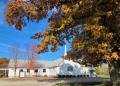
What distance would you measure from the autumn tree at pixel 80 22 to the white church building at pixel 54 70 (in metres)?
53.8

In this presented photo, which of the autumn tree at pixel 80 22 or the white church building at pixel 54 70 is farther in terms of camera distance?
the white church building at pixel 54 70

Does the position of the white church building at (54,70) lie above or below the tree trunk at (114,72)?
above

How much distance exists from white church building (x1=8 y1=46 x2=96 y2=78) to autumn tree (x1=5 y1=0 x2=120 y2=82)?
177ft

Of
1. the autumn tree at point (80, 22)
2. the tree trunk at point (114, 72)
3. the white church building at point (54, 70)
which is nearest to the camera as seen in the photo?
the autumn tree at point (80, 22)

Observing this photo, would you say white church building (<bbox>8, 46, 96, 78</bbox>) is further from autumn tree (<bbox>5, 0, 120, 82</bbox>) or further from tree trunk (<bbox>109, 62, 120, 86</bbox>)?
autumn tree (<bbox>5, 0, 120, 82</bbox>)

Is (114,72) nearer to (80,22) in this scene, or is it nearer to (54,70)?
(80,22)

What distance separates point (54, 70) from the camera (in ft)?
265

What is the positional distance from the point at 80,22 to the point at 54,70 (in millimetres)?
59278

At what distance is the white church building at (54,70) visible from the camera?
77938mm

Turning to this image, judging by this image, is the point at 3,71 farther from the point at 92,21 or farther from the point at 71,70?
the point at 92,21

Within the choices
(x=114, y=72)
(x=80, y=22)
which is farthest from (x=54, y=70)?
(x=80, y=22)

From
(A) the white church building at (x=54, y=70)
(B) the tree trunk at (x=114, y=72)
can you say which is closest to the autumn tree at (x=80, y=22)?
(B) the tree trunk at (x=114, y=72)

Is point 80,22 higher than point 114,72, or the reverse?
point 80,22

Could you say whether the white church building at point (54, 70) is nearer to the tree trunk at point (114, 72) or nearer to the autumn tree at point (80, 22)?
the tree trunk at point (114, 72)
